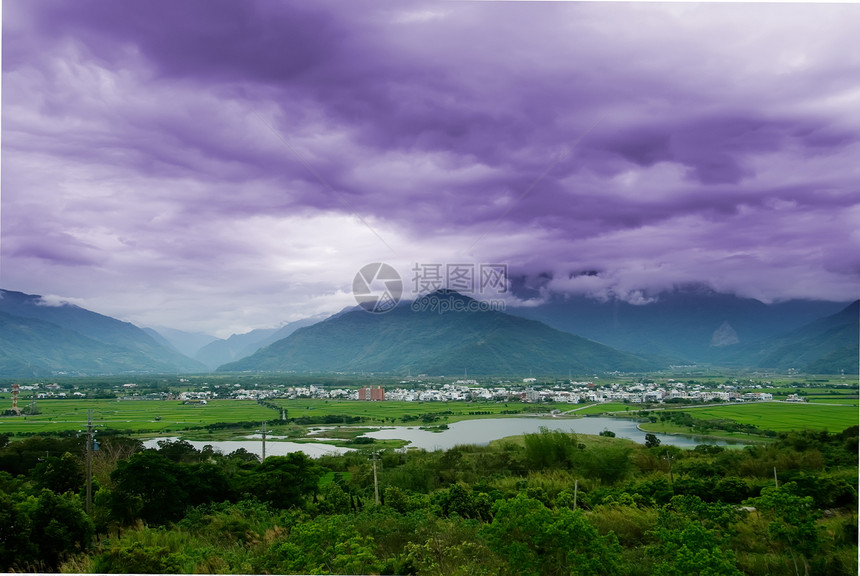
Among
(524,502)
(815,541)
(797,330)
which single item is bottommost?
(815,541)

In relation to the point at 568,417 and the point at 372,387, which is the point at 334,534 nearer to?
the point at 568,417

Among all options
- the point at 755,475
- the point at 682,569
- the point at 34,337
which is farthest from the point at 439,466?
the point at 34,337

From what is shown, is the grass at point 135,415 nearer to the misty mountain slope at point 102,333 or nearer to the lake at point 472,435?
the lake at point 472,435

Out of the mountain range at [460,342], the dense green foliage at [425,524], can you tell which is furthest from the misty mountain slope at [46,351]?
the dense green foliage at [425,524]

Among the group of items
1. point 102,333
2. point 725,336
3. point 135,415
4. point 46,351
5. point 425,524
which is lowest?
point 135,415

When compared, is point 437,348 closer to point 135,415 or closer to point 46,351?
point 135,415

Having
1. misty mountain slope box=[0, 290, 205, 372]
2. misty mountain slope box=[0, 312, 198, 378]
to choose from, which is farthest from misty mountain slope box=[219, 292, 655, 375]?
misty mountain slope box=[0, 312, 198, 378]

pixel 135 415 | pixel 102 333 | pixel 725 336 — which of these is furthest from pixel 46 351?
pixel 725 336

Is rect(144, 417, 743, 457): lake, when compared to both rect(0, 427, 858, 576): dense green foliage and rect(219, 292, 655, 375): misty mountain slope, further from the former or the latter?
rect(0, 427, 858, 576): dense green foliage
